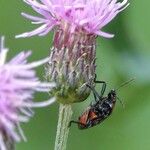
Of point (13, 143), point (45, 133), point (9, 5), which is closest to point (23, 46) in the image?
point (9, 5)

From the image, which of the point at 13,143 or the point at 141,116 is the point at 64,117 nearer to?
the point at 13,143

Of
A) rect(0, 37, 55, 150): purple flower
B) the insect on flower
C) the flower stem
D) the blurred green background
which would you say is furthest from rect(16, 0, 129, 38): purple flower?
the blurred green background

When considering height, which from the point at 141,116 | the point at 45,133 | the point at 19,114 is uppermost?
the point at 19,114

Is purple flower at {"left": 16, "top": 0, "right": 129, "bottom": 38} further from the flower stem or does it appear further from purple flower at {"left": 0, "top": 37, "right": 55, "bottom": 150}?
purple flower at {"left": 0, "top": 37, "right": 55, "bottom": 150}

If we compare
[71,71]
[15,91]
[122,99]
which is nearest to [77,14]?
[71,71]

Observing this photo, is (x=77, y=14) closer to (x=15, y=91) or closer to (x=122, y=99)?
(x=15, y=91)

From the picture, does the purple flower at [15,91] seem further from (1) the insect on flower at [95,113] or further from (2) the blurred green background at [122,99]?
(2) the blurred green background at [122,99]
